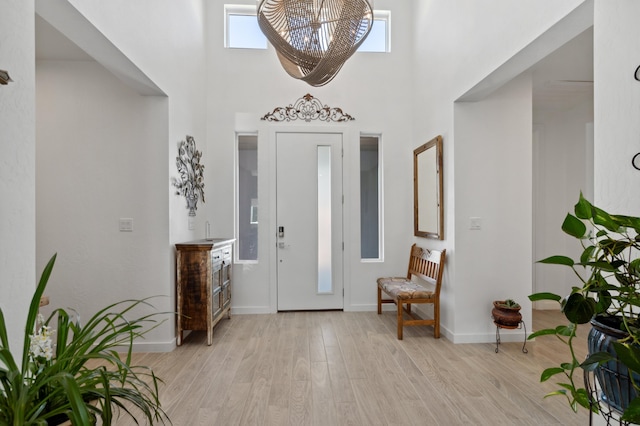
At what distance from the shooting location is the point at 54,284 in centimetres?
328

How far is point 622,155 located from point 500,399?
5.43 feet

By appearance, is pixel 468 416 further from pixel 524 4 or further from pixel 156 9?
pixel 156 9

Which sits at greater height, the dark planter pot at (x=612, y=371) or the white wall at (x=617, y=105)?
the white wall at (x=617, y=105)

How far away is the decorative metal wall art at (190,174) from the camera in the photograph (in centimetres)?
362

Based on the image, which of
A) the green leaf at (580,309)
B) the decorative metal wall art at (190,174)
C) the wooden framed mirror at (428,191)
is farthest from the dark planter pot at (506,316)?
the decorative metal wall art at (190,174)

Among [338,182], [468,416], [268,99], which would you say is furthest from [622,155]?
[268,99]

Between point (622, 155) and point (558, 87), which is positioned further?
point (558, 87)

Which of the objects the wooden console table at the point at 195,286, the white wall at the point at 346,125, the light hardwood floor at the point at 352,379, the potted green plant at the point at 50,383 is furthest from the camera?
the white wall at the point at 346,125

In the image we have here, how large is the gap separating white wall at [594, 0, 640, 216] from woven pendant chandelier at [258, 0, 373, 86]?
1252 mm

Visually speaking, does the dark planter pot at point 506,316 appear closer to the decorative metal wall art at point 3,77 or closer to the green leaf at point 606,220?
the green leaf at point 606,220

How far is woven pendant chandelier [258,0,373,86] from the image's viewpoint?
2248mm

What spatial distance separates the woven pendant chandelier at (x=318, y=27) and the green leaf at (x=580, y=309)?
1849 mm

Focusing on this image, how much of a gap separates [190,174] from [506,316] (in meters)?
3.39

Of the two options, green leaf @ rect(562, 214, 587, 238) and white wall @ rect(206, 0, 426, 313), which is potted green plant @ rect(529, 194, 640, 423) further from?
white wall @ rect(206, 0, 426, 313)
